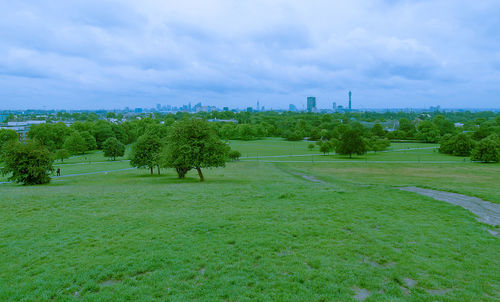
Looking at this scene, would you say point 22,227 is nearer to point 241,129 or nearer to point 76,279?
point 76,279

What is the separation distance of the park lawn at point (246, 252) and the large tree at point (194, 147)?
39.0ft

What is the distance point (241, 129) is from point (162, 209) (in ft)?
353

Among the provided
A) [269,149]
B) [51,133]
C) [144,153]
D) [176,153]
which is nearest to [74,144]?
[51,133]

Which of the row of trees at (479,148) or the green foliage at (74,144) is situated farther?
the green foliage at (74,144)

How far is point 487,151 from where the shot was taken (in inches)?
2131

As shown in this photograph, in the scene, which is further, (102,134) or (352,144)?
(102,134)

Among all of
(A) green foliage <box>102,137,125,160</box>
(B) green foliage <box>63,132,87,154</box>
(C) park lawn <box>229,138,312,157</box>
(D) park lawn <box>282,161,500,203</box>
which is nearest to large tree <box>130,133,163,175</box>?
(D) park lawn <box>282,161,500,203</box>

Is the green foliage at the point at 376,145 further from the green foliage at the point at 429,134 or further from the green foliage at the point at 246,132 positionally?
the green foliage at the point at 246,132

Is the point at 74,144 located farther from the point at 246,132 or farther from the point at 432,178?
the point at 432,178

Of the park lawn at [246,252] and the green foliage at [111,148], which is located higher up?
the green foliage at [111,148]

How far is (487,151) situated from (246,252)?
208 feet

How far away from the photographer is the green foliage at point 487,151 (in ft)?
176

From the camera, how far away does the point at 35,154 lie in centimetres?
2834

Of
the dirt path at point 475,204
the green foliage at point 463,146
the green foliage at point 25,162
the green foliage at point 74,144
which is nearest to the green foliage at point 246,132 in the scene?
the green foliage at point 74,144
